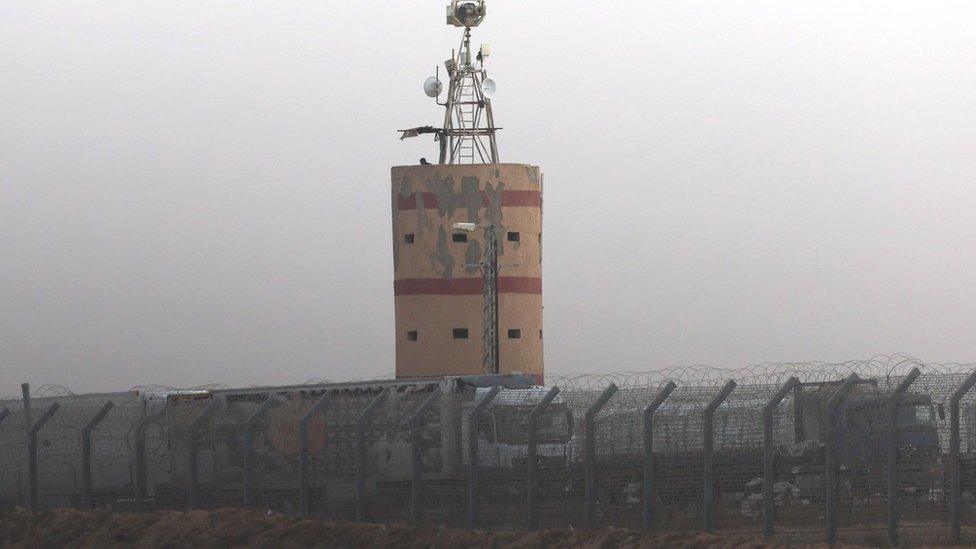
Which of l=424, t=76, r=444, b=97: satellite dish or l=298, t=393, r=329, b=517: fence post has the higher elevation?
l=424, t=76, r=444, b=97: satellite dish

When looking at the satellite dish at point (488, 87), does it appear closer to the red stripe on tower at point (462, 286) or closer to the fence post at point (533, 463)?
the red stripe on tower at point (462, 286)

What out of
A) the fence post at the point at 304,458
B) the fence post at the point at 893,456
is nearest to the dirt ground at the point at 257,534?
the fence post at the point at 304,458

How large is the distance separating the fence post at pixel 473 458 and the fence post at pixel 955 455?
194 inches

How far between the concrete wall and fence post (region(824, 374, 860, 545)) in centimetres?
2557

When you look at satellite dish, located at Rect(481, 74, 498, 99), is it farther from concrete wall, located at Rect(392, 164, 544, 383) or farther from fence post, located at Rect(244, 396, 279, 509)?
fence post, located at Rect(244, 396, 279, 509)

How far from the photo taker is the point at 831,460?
1731cm

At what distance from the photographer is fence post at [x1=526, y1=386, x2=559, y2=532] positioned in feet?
60.3

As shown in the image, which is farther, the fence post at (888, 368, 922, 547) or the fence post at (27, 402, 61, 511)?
the fence post at (27, 402, 61, 511)

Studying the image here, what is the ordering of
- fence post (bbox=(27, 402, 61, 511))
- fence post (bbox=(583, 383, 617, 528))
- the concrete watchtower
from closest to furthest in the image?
fence post (bbox=(583, 383, 617, 528))
fence post (bbox=(27, 402, 61, 511))
the concrete watchtower

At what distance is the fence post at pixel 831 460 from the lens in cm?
1725

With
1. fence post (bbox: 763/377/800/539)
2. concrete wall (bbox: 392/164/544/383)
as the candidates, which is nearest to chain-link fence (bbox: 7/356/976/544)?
fence post (bbox: 763/377/800/539)

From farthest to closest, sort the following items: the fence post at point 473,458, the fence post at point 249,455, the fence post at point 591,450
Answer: the fence post at point 249,455 → the fence post at point 473,458 → the fence post at point 591,450

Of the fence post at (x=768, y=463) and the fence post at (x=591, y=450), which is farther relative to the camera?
the fence post at (x=591, y=450)

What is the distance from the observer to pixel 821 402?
61.1 ft
